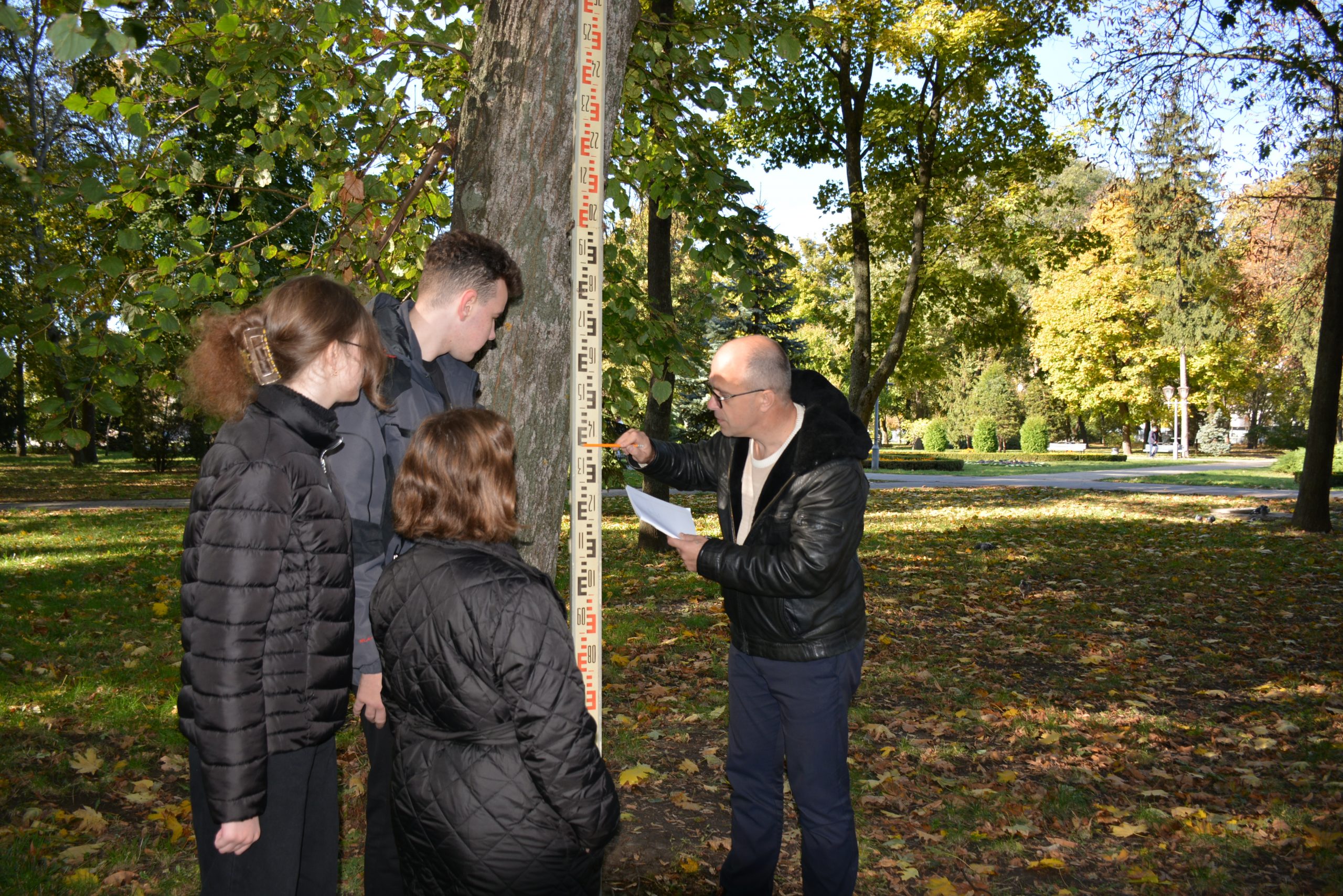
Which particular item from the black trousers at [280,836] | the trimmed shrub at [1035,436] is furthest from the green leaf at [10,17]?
the trimmed shrub at [1035,436]

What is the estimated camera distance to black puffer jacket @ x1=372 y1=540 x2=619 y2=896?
6.93ft

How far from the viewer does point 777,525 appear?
3.39 meters

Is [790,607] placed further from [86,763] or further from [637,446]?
[86,763]

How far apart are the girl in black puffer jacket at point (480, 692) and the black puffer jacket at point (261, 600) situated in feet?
0.64

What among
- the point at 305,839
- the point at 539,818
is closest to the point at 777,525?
the point at 539,818

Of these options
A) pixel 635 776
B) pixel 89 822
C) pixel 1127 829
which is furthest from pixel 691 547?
pixel 89 822

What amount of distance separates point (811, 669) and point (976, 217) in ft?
55.1

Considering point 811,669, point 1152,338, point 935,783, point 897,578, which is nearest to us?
point 811,669

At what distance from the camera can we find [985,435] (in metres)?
48.6

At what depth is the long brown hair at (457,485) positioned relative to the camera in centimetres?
221

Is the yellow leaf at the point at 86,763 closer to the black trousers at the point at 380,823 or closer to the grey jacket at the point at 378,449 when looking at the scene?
the black trousers at the point at 380,823

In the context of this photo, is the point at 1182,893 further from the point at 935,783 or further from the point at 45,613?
the point at 45,613

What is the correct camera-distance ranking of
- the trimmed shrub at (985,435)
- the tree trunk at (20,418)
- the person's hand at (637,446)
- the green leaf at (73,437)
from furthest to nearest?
the trimmed shrub at (985,435) < the tree trunk at (20,418) < the person's hand at (637,446) < the green leaf at (73,437)

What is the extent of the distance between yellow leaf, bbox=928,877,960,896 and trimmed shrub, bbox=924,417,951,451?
4676cm
